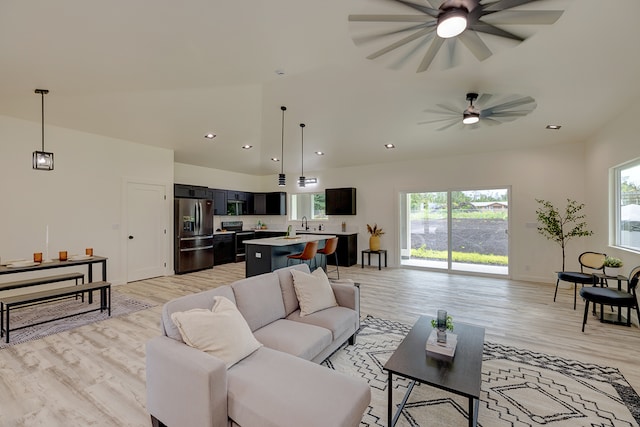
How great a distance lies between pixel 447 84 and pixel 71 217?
6.24 metres

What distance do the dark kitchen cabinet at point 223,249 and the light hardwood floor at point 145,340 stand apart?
1.89 m

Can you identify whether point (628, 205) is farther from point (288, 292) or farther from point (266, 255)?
point (266, 255)

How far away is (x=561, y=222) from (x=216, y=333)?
6.43 metres

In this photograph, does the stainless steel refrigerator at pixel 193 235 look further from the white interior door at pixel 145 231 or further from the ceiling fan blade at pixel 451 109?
the ceiling fan blade at pixel 451 109

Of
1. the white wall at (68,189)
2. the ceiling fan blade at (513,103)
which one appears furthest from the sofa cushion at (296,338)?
the white wall at (68,189)

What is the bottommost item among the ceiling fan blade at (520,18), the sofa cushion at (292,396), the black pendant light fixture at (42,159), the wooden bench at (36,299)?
the wooden bench at (36,299)

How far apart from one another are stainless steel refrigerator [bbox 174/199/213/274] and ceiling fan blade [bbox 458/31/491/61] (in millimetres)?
6124

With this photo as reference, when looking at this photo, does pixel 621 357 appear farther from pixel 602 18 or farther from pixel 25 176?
pixel 25 176

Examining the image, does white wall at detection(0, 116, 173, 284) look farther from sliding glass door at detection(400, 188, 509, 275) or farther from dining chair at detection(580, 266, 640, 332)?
dining chair at detection(580, 266, 640, 332)

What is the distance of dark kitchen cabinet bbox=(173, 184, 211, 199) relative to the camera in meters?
6.71

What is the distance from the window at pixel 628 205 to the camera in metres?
3.77

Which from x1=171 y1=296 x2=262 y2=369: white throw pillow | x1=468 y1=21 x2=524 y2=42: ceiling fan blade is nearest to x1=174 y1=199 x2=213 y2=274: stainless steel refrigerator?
x1=171 y1=296 x2=262 y2=369: white throw pillow

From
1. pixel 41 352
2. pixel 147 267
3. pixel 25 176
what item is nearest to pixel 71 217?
pixel 25 176

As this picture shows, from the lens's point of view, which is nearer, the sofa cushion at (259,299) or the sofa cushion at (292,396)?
the sofa cushion at (292,396)
